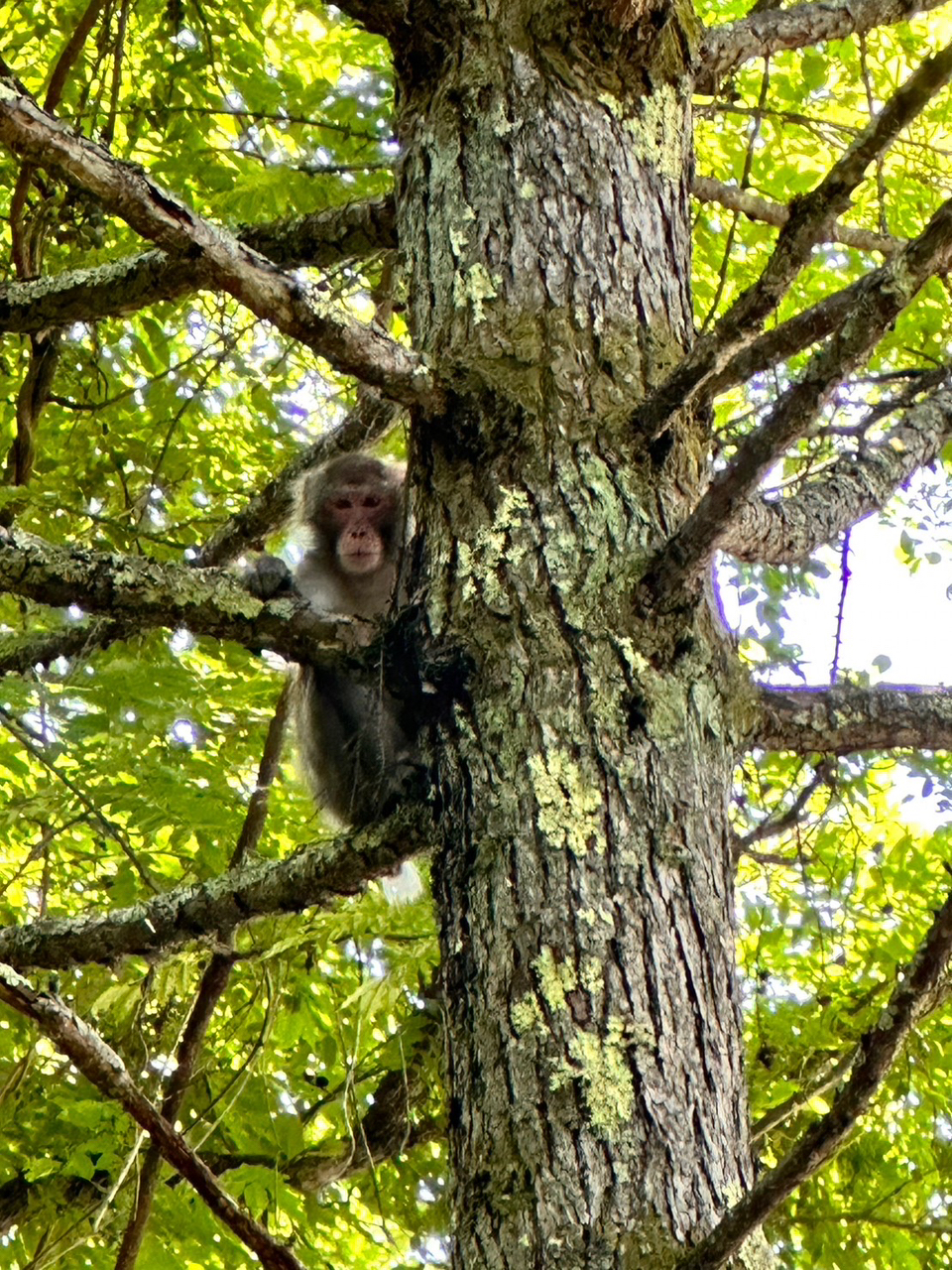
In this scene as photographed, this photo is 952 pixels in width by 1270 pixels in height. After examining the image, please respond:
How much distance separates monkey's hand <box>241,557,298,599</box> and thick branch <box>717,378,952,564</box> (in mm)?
1987

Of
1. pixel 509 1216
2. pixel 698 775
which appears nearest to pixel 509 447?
pixel 698 775

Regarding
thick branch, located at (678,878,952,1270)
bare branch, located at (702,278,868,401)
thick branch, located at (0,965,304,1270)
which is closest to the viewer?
thick branch, located at (678,878,952,1270)

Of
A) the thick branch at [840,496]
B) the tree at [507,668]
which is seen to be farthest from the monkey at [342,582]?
the thick branch at [840,496]

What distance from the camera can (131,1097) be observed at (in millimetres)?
2564

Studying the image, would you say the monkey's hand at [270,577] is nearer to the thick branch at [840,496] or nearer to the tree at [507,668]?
the tree at [507,668]

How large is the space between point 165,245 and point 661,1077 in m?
1.50

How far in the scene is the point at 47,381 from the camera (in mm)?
4754

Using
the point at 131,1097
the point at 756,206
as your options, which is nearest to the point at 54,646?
the point at 131,1097

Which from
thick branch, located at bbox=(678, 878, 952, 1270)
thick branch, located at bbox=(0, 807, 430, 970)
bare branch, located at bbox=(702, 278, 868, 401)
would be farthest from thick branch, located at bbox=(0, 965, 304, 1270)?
bare branch, located at bbox=(702, 278, 868, 401)

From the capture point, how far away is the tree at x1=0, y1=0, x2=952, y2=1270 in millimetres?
2146

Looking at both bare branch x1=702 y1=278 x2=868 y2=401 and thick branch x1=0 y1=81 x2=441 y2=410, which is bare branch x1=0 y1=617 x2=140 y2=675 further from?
bare branch x1=702 y1=278 x2=868 y2=401

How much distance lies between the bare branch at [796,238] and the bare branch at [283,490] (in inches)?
68.3

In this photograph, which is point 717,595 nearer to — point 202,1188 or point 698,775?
point 698,775

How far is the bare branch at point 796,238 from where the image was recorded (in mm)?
1939
